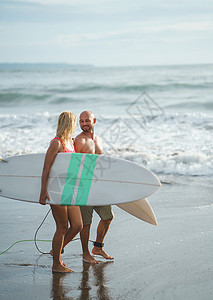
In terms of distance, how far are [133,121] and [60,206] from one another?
34.8 feet

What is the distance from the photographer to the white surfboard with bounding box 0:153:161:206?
10.7ft

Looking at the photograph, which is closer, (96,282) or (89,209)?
(96,282)

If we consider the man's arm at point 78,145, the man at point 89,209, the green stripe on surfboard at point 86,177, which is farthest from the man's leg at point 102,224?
the man's arm at point 78,145

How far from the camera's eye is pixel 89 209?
11.3 feet

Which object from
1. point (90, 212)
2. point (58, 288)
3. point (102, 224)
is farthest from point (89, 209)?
point (58, 288)

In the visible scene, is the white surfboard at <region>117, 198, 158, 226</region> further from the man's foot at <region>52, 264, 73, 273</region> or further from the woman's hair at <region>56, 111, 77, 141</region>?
the woman's hair at <region>56, 111, 77, 141</region>

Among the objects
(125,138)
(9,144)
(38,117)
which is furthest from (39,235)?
(38,117)

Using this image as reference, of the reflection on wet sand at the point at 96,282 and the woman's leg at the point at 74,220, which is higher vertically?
the woman's leg at the point at 74,220

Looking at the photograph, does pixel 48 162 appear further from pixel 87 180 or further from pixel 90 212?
pixel 90 212

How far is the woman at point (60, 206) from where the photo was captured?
3.08 metres

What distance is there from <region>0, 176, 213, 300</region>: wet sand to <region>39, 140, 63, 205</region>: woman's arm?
22.8 inches

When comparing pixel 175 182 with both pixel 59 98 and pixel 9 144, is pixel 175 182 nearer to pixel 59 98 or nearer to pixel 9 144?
pixel 9 144

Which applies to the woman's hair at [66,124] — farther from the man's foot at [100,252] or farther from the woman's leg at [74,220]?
the man's foot at [100,252]

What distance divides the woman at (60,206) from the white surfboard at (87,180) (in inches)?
2.9
